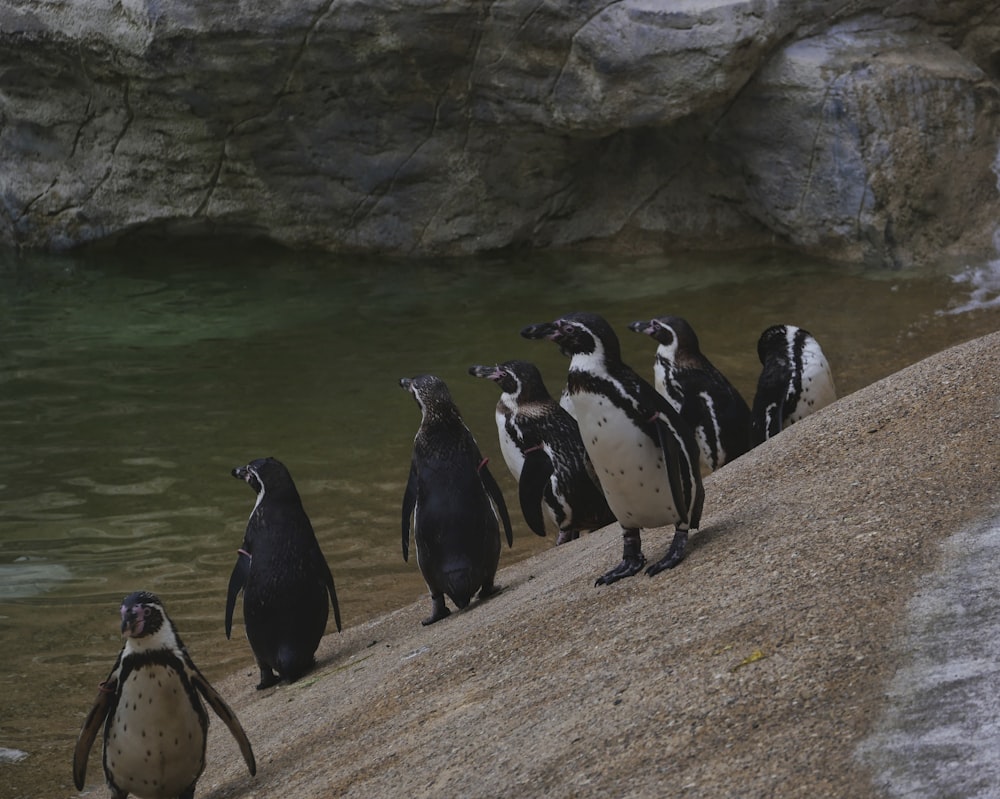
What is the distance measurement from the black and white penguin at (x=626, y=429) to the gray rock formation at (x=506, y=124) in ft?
23.6

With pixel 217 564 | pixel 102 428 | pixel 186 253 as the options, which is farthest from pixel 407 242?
pixel 217 564

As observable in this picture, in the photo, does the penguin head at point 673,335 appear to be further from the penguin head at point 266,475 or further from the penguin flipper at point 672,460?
the penguin flipper at point 672,460

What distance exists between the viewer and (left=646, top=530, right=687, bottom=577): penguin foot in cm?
394

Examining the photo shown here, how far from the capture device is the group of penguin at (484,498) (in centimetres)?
361

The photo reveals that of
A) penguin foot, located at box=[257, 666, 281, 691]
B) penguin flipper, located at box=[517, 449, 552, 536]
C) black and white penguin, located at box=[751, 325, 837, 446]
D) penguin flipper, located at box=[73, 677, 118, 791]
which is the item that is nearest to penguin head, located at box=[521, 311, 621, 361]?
penguin flipper, located at box=[73, 677, 118, 791]

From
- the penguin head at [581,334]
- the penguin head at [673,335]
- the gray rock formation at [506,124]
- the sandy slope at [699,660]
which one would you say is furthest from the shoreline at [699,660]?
the gray rock formation at [506,124]

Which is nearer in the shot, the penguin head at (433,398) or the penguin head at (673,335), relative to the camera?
the penguin head at (433,398)

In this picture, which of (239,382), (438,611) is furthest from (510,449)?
(239,382)

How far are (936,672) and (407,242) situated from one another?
9.91 m

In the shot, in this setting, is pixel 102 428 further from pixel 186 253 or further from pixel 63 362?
pixel 186 253

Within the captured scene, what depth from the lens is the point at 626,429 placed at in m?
3.89

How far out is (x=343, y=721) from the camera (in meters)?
3.91

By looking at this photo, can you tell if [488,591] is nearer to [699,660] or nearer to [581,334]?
[581,334]

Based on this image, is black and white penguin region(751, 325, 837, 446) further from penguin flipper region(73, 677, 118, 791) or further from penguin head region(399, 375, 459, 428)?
penguin flipper region(73, 677, 118, 791)
